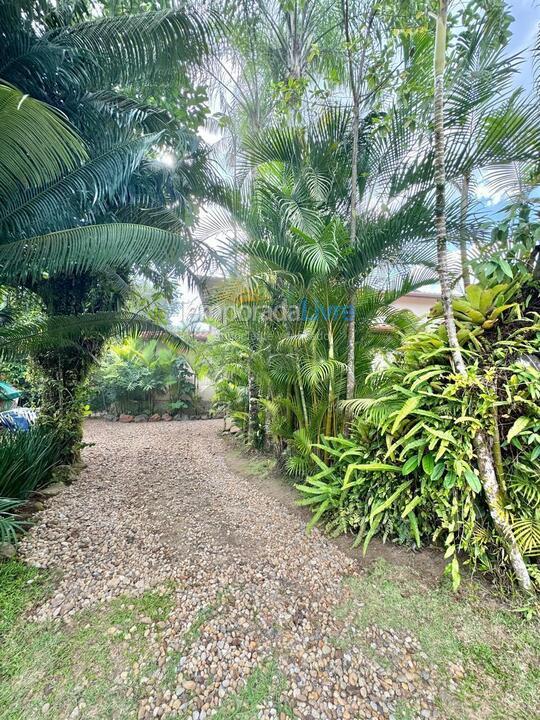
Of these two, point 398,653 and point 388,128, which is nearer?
point 398,653

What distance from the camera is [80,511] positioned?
3.06 meters

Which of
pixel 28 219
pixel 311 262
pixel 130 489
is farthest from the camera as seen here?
pixel 130 489

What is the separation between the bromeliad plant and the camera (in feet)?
6.38

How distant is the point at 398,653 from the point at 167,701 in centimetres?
129

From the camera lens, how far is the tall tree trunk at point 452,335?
189 centimetres

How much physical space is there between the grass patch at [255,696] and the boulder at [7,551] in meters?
2.05

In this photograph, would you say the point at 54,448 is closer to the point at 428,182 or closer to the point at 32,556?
the point at 32,556

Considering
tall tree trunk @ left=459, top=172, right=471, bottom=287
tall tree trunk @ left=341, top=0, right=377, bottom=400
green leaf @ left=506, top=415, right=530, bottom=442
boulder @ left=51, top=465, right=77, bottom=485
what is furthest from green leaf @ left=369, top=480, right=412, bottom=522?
boulder @ left=51, top=465, right=77, bottom=485

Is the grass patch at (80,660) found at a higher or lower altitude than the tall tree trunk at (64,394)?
lower

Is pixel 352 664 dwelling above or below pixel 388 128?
below

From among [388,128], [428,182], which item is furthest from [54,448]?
[388,128]

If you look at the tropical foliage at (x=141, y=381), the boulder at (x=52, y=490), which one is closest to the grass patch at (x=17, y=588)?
the boulder at (x=52, y=490)

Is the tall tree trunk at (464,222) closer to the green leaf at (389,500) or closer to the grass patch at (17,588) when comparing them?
→ the green leaf at (389,500)

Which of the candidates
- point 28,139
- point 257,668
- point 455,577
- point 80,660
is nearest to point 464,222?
point 455,577
